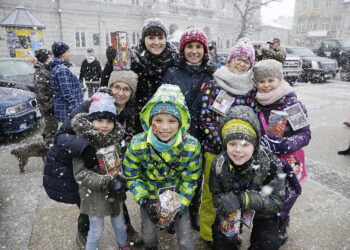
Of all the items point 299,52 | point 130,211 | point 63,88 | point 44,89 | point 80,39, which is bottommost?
point 130,211

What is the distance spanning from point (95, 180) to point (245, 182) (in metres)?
1.18

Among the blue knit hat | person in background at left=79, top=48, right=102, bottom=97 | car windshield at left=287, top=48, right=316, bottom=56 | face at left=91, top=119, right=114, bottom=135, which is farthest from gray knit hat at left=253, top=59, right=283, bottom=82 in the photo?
car windshield at left=287, top=48, right=316, bottom=56

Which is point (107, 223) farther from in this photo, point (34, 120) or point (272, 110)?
point (34, 120)

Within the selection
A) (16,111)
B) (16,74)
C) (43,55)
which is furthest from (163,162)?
(16,74)

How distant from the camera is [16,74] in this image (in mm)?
7113

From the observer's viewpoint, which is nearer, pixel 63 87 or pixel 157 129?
pixel 157 129

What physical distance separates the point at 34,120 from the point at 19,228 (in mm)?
3569

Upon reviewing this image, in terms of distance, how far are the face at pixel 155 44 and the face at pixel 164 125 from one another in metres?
0.96

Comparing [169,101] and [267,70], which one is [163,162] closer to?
[169,101]

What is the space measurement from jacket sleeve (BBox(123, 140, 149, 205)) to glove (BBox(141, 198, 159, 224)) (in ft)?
0.15

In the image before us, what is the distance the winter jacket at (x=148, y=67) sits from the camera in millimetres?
2639

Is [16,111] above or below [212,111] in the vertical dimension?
below

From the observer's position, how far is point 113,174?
2.08 metres

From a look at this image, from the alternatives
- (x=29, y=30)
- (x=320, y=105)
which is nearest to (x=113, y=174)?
(x=320, y=105)
